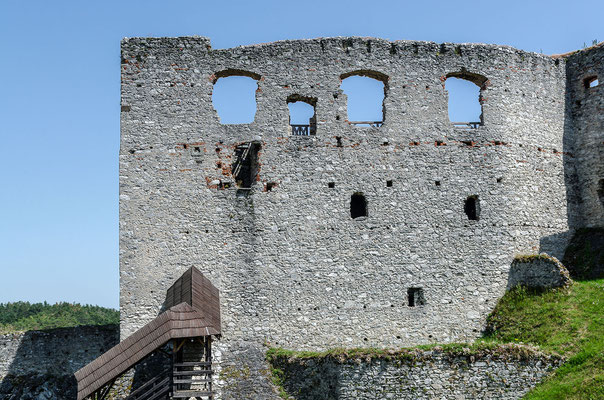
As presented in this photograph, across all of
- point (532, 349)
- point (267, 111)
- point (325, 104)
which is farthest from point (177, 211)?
point (532, 349)

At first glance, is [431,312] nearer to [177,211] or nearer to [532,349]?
[532,349]

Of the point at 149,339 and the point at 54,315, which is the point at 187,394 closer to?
the point at 149,339

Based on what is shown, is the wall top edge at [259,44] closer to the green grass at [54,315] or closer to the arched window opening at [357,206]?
the arched window opening at [357,206]

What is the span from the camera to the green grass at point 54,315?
34.9 m

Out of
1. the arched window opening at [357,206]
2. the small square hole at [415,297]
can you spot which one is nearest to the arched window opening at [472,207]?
the small square hole at [415,297]

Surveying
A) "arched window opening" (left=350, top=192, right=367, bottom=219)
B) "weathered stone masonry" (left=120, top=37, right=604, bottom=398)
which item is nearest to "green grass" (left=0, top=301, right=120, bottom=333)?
"weathered stone masonry" (left=120, top=37, right=604, bottom=398)

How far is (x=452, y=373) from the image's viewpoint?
16453 millimetres

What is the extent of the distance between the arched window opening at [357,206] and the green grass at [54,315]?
18054mm

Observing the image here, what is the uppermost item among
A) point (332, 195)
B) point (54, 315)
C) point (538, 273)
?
point (332, 195)

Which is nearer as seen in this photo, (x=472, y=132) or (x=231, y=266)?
(x=231, y=266)

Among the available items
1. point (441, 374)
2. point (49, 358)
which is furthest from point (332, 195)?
point (49, 358)

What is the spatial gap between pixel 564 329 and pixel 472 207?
4160 mm

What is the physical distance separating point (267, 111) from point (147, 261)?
4919 millimetres

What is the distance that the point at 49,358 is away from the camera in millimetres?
21453
